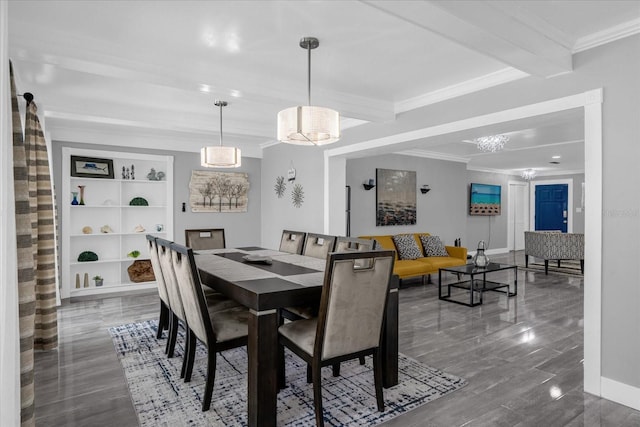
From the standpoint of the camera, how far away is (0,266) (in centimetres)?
125

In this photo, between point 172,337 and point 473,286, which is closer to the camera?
point 172,337

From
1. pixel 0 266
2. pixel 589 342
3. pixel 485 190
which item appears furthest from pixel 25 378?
pixel 485 190

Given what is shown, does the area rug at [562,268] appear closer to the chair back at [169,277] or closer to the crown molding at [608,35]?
the crown molding at [608,35]

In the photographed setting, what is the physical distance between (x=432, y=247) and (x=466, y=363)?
3.72 meters

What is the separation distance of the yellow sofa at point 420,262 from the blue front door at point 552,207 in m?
5.78

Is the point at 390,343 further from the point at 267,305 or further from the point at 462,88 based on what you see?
the point at 462,88

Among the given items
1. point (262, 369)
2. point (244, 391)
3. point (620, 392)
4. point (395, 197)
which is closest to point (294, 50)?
point (262, 369)

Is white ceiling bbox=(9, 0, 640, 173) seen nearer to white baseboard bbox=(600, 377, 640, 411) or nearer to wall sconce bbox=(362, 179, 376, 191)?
white baseboard bbox=(600, 377, 640, 411)

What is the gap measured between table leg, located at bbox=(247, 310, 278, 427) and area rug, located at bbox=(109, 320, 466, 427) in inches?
7.3

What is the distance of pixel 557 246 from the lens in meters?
7.18

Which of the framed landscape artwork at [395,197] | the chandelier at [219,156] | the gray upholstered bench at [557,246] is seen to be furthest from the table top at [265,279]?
the gray upholstered bench at [557,246]

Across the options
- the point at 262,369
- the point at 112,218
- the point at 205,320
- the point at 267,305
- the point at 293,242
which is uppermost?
the point at 112,218

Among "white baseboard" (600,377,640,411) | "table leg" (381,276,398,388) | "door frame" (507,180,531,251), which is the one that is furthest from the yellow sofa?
"door frame" (507,180,531,251)

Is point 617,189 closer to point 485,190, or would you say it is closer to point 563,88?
point 563,88
